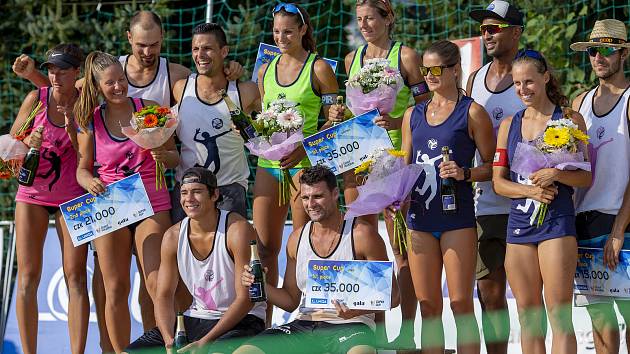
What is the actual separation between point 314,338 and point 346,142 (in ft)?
3.86

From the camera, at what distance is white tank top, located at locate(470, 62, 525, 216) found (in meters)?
6.71

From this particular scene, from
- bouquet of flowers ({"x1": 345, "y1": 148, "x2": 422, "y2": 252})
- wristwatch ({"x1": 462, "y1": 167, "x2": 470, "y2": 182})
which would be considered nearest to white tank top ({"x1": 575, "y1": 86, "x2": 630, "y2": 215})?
wristwatch ({"x1": 462, "y1": 167, "x2": 470, "y2": 182})

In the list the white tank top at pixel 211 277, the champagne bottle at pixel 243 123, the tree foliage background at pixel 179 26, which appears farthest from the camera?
the tree foliage background at pixel 179 26

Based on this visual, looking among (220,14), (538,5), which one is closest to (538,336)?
(538,5)

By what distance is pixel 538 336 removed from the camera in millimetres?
6211

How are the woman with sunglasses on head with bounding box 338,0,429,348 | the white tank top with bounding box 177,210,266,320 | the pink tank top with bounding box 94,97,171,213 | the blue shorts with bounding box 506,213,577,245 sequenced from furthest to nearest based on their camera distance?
1. the pink tank top with bounding box 94,97,171,213
2. the woman with sunglasses on head with bounding box 338,0,429,348
3. the white tank top with bounding box 177,210,266,320
4. the blue shorts with bounding box 506,213,577,245

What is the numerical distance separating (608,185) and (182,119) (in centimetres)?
267

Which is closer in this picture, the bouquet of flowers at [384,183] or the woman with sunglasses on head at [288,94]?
the bouquet of flowers at [384,183]

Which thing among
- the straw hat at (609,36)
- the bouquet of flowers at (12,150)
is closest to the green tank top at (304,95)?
the bouquet of flowers at (12,150)

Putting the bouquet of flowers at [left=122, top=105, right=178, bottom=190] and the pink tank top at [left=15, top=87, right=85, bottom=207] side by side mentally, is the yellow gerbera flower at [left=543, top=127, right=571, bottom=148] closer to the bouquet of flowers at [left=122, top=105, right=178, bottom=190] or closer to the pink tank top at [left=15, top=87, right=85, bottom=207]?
the bouquet of flowers at [left=122, top=105, right=178, bottom=190]

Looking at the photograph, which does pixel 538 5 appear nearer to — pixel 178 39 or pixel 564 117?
pixel 178 39

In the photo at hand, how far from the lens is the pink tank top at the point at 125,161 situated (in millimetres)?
7035

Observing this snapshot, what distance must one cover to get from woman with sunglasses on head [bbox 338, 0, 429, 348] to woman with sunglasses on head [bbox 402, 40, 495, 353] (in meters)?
0.45

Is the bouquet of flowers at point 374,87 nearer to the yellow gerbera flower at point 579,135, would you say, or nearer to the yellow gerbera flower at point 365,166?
the yellow gerbera flower at point 365,166
